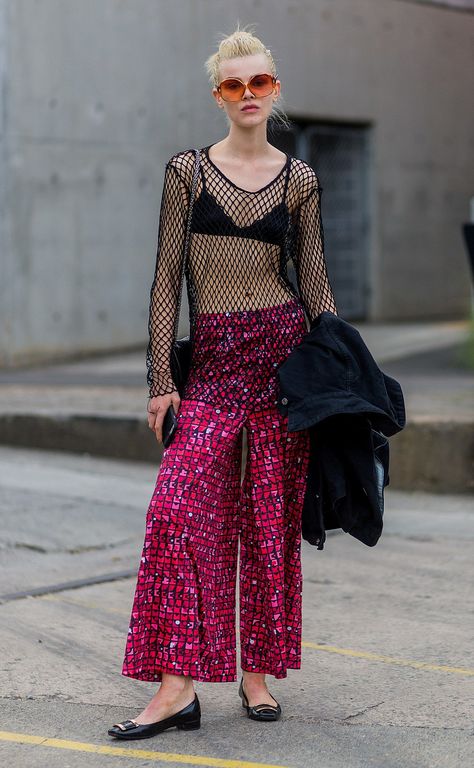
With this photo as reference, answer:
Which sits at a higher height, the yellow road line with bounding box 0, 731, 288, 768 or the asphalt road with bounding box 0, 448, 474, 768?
the asphalt road with bounding box 0, 448, 474, 768

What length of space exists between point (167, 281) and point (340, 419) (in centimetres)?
64

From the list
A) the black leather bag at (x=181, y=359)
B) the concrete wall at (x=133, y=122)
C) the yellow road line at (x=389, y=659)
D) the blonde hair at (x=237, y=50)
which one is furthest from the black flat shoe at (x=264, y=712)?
the concrete wall at (x=133, y=122)

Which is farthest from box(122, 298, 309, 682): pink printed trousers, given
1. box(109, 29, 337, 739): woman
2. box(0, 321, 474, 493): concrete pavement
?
box(0, 321, 474, 493): concrete pavement

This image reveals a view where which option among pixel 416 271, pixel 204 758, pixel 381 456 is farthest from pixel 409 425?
pixel 416 271

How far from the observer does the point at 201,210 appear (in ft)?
13.0

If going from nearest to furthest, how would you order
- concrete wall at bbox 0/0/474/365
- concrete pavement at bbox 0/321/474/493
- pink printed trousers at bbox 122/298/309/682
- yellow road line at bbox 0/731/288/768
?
yellow road line at bbox 0/731/288/768, pink printed trousers at bbox 122/298/309/682, concrete pavement at bbox 0/321/474/493, concrete wall at bbox 0/0/474/365

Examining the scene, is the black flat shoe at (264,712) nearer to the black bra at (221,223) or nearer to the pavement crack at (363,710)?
the pavement crack at (363,710)

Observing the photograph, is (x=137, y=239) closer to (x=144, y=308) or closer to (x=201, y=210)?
(x=144, y=308)

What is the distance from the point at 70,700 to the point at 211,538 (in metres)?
0.77

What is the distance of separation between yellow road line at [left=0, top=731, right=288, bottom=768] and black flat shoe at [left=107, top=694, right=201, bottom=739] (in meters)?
0.06

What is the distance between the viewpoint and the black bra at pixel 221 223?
3.96 meters

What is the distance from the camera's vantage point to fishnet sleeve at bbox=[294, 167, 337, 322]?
13.5 feet

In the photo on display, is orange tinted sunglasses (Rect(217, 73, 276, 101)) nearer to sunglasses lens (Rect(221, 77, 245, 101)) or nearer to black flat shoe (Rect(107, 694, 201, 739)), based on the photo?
sunglasses lens (Rect(221, 77, 245, 101))

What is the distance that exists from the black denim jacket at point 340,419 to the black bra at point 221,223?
30cm
